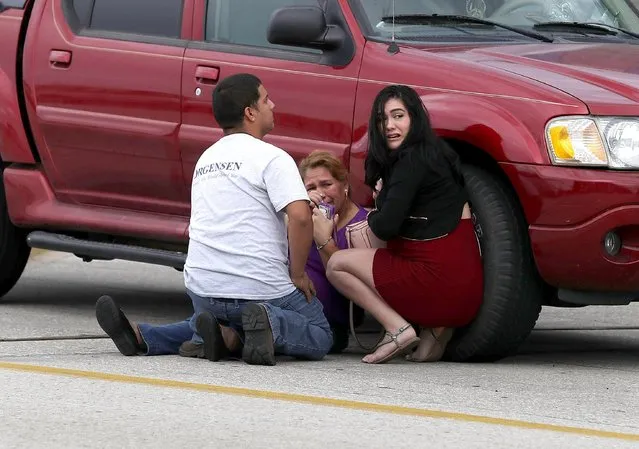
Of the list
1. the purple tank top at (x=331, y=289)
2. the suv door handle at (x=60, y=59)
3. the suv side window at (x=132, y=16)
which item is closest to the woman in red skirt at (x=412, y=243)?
the purple tank top at (x=331, y=289)

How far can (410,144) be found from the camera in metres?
6.66

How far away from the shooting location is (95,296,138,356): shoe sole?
22.1ft

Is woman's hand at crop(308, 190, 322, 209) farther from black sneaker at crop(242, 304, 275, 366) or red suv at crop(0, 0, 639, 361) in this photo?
black sneaker at crop(242, 304, 275, 366)

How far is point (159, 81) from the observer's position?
7.64 m

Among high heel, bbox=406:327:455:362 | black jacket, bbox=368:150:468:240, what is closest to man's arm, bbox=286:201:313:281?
black jacket, bbox=368:150:468:240

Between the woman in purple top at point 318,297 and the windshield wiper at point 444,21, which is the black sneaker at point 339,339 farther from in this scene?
the windshield wiper at point 444,21

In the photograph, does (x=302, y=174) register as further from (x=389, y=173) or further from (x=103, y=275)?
(x=103, y=275)

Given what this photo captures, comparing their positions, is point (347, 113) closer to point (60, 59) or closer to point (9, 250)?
point (60, 59)

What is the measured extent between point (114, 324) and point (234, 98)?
3.27 ft

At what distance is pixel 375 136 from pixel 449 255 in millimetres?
546

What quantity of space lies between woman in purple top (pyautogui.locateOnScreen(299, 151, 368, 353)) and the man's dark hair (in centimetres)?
40

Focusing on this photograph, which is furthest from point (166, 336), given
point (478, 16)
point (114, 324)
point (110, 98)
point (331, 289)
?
point (478, 16)

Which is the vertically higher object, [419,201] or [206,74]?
[206,74]

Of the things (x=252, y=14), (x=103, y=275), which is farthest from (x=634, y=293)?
(x=103, y=275)
